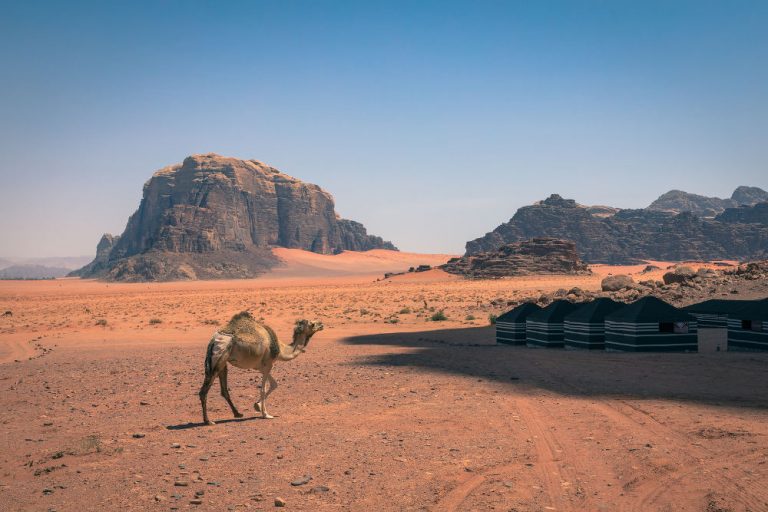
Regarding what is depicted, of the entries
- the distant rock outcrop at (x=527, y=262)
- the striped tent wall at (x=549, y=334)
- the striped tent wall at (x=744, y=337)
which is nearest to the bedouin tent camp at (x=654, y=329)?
the striped tent wall at (x=744, y=337)

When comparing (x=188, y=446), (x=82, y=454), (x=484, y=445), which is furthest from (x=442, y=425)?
(x=82, y=454)

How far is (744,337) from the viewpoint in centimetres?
2383

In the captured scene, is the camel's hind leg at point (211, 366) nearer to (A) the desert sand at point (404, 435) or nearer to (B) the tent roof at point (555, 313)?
(A) the desert sand at point (404, 435)

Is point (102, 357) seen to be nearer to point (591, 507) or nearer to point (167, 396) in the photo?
point (167, 396)

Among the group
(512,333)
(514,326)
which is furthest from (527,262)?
(514,326)

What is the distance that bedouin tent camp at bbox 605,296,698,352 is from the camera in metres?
23.3

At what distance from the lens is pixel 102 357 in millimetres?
26531

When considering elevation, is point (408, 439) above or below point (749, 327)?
below

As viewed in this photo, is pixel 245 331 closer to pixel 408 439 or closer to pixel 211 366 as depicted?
pixel 211 366

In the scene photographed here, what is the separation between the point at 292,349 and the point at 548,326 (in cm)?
1484

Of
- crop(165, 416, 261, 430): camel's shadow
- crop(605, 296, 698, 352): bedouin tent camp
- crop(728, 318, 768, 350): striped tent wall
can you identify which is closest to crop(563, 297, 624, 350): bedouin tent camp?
crop(605, 296, 698, 352): bedouin tent camp

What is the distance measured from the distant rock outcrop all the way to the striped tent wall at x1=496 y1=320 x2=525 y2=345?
88952 mm

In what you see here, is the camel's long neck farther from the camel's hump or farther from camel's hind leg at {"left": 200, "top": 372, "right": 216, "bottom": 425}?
camel's hind leg at {"left": 200, "top": 372, "right": 216, "bottom": 425}

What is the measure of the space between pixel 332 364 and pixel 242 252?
17879 cm
